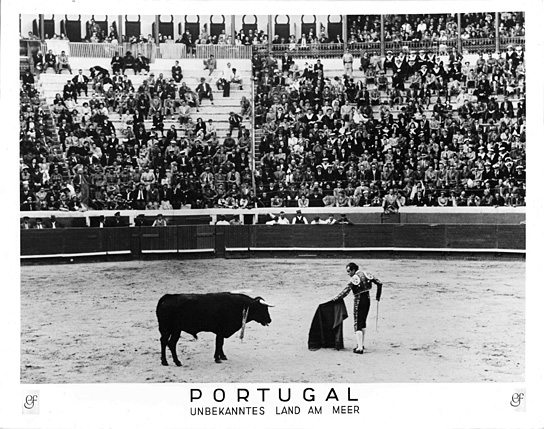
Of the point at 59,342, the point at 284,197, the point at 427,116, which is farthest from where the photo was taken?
the point at 284,197

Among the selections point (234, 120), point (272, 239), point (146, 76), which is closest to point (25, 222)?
point (146, 76)

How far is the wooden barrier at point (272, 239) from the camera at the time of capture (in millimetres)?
11078

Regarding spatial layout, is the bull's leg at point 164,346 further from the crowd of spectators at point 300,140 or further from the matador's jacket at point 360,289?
the crowd of spectators at point 300,140

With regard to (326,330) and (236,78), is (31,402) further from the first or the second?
(236,78)

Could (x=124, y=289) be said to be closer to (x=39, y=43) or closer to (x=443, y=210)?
(x=39, y=43)

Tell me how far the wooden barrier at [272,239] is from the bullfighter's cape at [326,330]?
11.8ft

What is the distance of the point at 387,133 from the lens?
10484 millimetres

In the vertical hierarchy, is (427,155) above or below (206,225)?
above

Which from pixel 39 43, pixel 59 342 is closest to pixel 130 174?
pixel 39 43

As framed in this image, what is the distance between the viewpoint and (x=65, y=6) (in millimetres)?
7059

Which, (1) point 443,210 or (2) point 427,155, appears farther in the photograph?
(1) point 443,210

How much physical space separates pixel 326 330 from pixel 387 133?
149 inches
